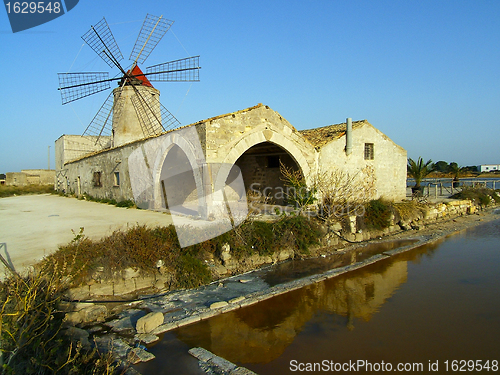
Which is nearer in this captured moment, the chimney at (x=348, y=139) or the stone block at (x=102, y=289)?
the stone block at (x=102, y=289)

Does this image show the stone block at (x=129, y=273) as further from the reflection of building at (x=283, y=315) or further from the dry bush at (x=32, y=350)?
the dry bush at (x=32, y=350)

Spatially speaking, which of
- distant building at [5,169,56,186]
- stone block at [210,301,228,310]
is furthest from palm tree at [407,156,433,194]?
distant building at [5,169,56,186]

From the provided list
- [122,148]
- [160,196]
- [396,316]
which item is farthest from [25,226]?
[396,316]

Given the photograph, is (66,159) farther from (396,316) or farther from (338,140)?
(396,316)

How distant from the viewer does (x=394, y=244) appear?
9938 millimetres

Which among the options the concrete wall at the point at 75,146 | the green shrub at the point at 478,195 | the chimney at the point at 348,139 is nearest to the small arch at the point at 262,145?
the chimney at the point at 348,139

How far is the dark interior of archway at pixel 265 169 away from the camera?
12.6 meters

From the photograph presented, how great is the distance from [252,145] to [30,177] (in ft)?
76.0

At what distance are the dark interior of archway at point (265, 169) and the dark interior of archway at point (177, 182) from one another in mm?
2319

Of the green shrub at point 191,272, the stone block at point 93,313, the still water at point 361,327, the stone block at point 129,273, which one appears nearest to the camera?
the still water at point 361,327

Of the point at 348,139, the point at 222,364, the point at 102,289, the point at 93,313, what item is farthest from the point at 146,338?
the point at 348,139

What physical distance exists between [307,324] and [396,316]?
139cm

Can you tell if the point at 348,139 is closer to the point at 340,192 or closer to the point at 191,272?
the point at 340,192

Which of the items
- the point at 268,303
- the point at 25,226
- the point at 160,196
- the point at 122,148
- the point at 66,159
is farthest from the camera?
the point at 66,159
